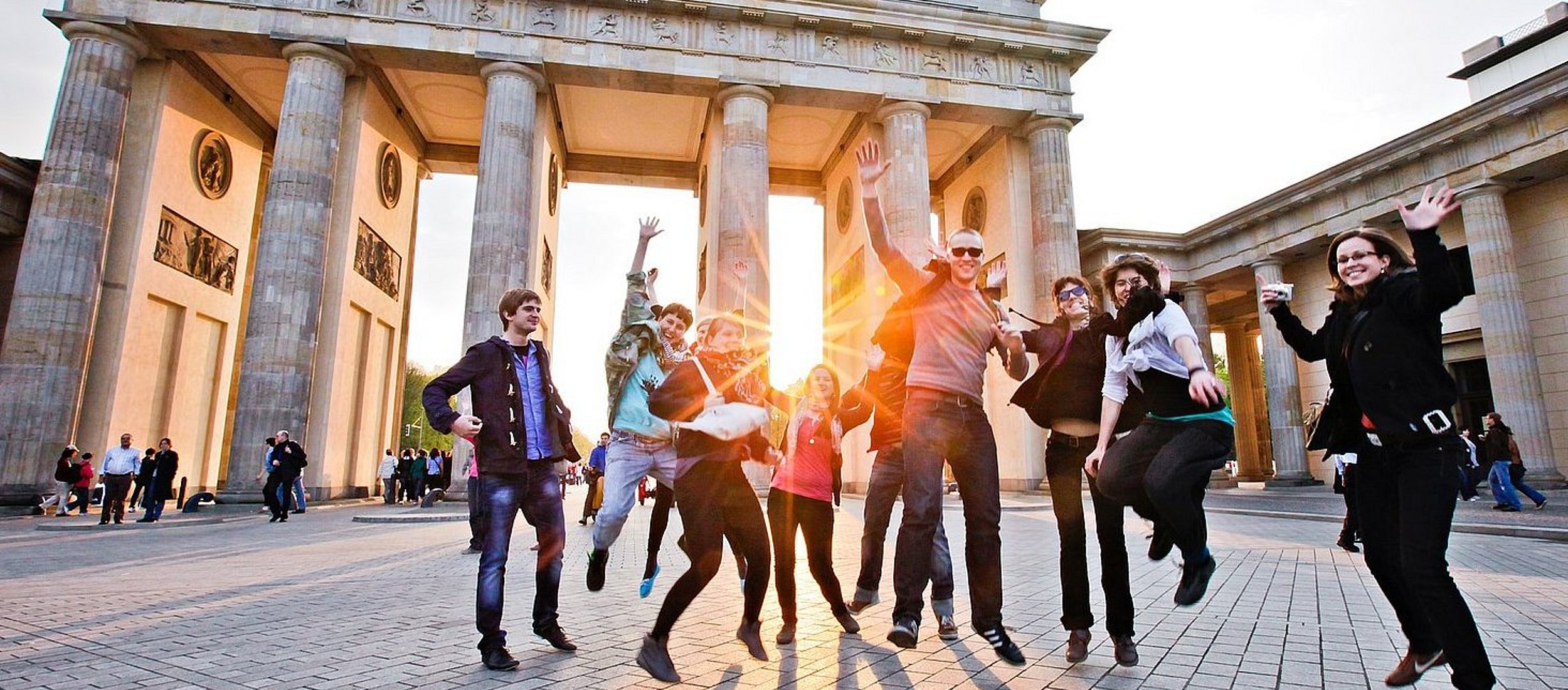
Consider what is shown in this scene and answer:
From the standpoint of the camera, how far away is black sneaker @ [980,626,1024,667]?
357 cm

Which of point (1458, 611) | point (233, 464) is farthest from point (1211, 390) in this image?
point (233, 464)

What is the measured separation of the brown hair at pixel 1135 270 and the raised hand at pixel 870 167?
1275 mm

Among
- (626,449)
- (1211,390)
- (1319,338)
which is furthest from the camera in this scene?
(626,449)

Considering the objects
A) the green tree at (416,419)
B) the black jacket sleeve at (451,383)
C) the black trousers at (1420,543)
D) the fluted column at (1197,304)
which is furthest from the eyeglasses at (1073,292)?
the green tree at (416,419)

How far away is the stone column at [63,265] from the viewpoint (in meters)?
16.8

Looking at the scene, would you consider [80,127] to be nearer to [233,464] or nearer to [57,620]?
[233,464]

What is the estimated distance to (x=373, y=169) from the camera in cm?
2334

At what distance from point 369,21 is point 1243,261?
93.9 feet

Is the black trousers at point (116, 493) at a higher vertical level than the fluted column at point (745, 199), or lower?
lower

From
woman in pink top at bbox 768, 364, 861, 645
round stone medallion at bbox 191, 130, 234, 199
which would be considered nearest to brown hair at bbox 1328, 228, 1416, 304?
woman in pink top at bbox 768, 364, 861, 645

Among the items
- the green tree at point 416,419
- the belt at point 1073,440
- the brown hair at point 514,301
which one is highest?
the green tree at point 416,419

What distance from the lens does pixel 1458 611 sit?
2811 millimetres

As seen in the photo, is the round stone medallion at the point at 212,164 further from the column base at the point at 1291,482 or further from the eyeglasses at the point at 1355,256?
the column base at the point at 1291,482

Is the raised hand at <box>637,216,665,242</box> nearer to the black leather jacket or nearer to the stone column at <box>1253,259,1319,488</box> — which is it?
the black leather jacket
